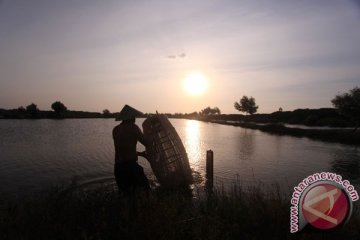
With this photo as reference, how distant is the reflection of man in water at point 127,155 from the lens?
849 cm

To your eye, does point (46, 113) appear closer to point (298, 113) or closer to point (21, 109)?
point (21, 109)

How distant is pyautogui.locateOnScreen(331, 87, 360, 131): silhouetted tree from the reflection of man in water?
42.9 metres

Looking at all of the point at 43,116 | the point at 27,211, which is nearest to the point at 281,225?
the point at 27,211

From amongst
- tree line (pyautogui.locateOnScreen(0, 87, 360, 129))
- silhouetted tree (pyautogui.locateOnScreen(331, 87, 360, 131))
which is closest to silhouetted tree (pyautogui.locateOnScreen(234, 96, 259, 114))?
tree line (pyautogui.locateOnScreen(0, 87, 360, 129))

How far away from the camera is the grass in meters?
5.76

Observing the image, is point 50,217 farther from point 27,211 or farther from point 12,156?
point 12,156

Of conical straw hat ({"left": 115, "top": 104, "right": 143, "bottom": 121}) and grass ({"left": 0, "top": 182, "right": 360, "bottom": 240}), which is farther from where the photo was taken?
conical straw hat ({"left": 115, "top": 104, "right": 143, "bottom": 121})

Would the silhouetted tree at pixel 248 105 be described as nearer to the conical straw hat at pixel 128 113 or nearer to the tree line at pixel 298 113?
the tree line at pixel 298 113

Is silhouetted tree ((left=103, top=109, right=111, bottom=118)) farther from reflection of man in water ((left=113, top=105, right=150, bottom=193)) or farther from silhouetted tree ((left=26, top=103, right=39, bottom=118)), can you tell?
reflection of man in water ((left=113, top=105, right=150, bottom=193))

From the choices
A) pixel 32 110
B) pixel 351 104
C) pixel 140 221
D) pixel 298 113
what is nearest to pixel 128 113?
pixel 140 221

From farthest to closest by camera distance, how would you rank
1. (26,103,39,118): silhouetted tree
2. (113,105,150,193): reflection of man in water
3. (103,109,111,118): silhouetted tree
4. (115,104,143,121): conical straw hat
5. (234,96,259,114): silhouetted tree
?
(103,109,111,118): silhouetted tree
(26,103,39,118): silhouetted tree
(234,96,259,114): silhouetted tree
(115,104,143,121): conical straw hat
(113,105,150,193): reflection of man in water

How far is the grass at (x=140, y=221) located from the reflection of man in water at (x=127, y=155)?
0.81m

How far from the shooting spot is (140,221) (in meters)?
6.04

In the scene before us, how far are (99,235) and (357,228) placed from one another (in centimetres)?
571
